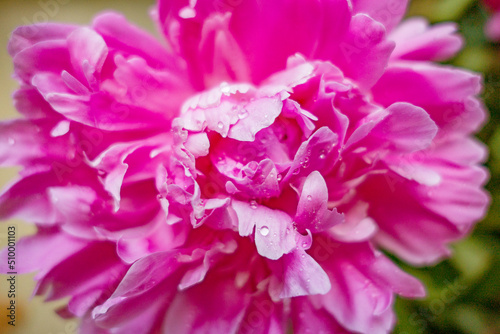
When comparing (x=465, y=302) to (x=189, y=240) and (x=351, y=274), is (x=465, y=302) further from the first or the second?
(x=189, y=240)

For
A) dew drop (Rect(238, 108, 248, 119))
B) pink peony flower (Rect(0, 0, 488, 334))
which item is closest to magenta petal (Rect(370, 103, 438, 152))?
pink peony flower (Rect(0, 0, 488, 334))

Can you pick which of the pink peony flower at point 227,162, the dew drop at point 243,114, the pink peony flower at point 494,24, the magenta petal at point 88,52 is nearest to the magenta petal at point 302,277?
the pink peony flower at point 227,162

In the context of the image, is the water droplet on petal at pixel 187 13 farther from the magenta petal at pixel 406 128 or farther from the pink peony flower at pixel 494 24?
the pink peony flower at pixel 494 24

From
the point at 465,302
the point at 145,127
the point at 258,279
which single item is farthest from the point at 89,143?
the point at 465,302

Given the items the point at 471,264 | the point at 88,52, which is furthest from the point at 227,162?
the point at 471,264

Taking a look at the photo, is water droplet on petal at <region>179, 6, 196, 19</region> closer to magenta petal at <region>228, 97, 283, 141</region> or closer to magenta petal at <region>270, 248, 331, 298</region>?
magenta petal at <region>228, 97, 283, 141</region>

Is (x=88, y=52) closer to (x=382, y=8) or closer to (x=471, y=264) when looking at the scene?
(x=382, y=8)
